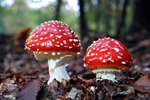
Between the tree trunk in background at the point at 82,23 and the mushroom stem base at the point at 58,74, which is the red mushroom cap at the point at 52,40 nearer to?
the mushroom stem base at the point at 58,74

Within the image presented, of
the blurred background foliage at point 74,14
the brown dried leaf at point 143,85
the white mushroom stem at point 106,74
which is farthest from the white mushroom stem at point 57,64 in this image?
the blurred background foliage at point 74,14

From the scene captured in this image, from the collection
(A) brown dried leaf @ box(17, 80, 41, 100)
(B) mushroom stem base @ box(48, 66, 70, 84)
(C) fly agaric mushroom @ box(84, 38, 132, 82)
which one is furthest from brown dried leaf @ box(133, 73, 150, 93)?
(A) brown dried leaf @ box(17, 80, 41, 100)

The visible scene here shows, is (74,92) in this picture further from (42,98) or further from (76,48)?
(76,48)

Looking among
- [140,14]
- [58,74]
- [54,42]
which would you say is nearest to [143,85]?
[58,74]

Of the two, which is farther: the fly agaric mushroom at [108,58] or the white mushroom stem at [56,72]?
the white mushroom stem at [56,72]

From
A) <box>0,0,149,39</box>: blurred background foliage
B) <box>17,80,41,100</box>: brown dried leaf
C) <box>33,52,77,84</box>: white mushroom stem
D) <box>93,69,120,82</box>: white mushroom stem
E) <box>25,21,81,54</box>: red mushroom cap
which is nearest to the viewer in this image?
<box>17,80,41,100</box>: brown dried leaf

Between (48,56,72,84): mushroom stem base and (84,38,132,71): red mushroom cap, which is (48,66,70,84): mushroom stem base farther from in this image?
(84,38,132,71): red mushroom cap
